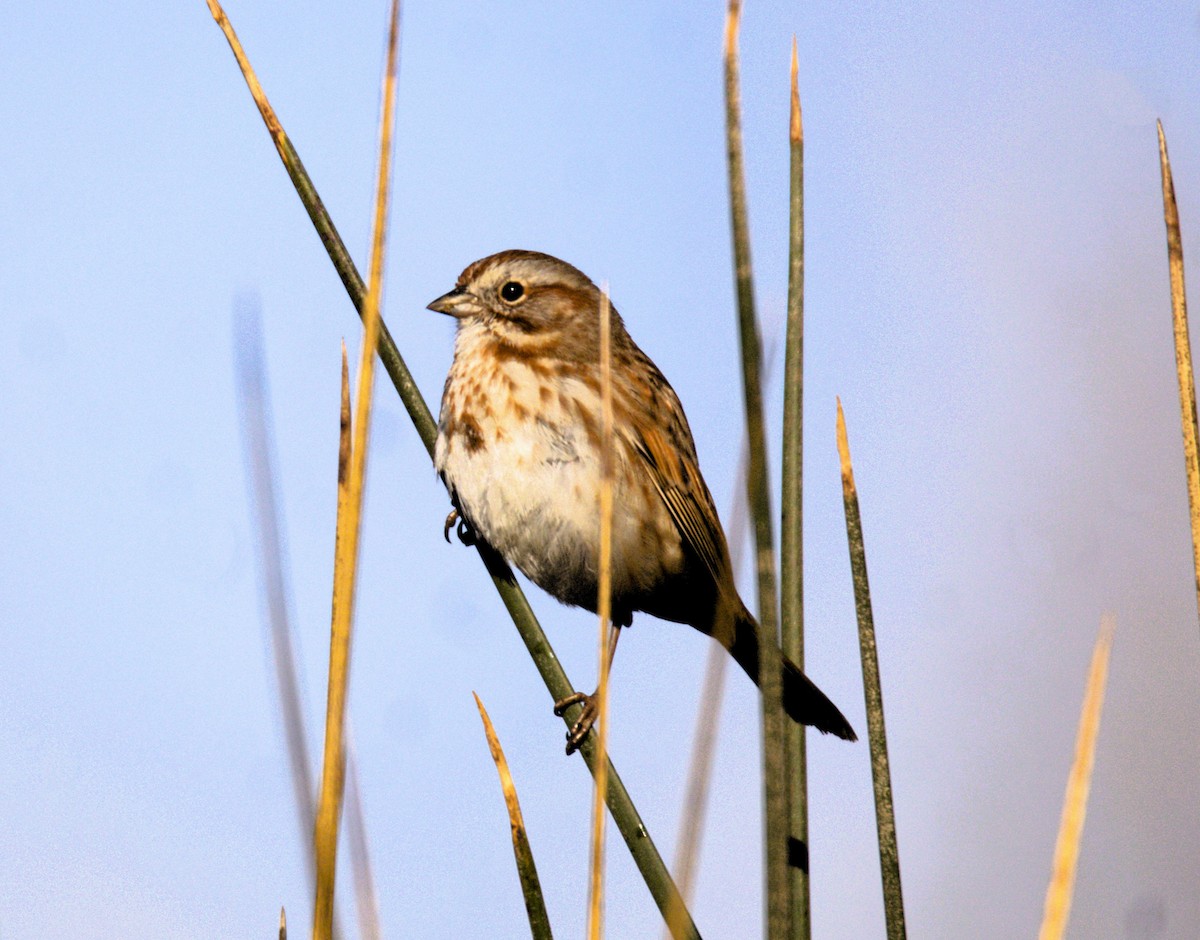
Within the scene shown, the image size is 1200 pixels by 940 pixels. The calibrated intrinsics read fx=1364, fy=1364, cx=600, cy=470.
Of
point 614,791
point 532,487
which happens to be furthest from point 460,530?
point 614,791

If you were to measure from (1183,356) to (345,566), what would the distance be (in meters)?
1.42

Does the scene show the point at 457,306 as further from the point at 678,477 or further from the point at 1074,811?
the point at 1074,811

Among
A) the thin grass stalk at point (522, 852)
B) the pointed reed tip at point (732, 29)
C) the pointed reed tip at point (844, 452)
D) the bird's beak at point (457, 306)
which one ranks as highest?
the bird's beak at point (457, 306)

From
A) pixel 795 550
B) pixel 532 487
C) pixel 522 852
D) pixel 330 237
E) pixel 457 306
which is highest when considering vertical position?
pixel 457 306

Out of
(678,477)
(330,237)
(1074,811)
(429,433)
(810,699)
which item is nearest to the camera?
(1074,811)

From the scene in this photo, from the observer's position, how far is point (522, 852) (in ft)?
6.67

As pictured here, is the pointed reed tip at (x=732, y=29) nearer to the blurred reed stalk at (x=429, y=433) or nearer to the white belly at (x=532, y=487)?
the blurred reed stalk at (x=429, y=433)

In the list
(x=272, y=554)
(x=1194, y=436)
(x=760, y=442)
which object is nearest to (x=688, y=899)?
(x=760, y=442)

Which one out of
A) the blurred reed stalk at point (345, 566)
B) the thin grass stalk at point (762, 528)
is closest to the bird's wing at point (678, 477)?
the blurred reed stalk at point (345, 566)

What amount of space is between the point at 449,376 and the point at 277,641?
Answer: 2.54 meters

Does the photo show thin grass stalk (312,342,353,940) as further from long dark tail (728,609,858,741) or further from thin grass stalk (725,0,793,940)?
long dark tail (728,609,858,741)

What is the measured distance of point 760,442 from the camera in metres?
1.54

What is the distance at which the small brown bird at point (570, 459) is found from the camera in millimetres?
3963

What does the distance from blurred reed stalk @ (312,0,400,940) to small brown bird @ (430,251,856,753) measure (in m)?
2.07
